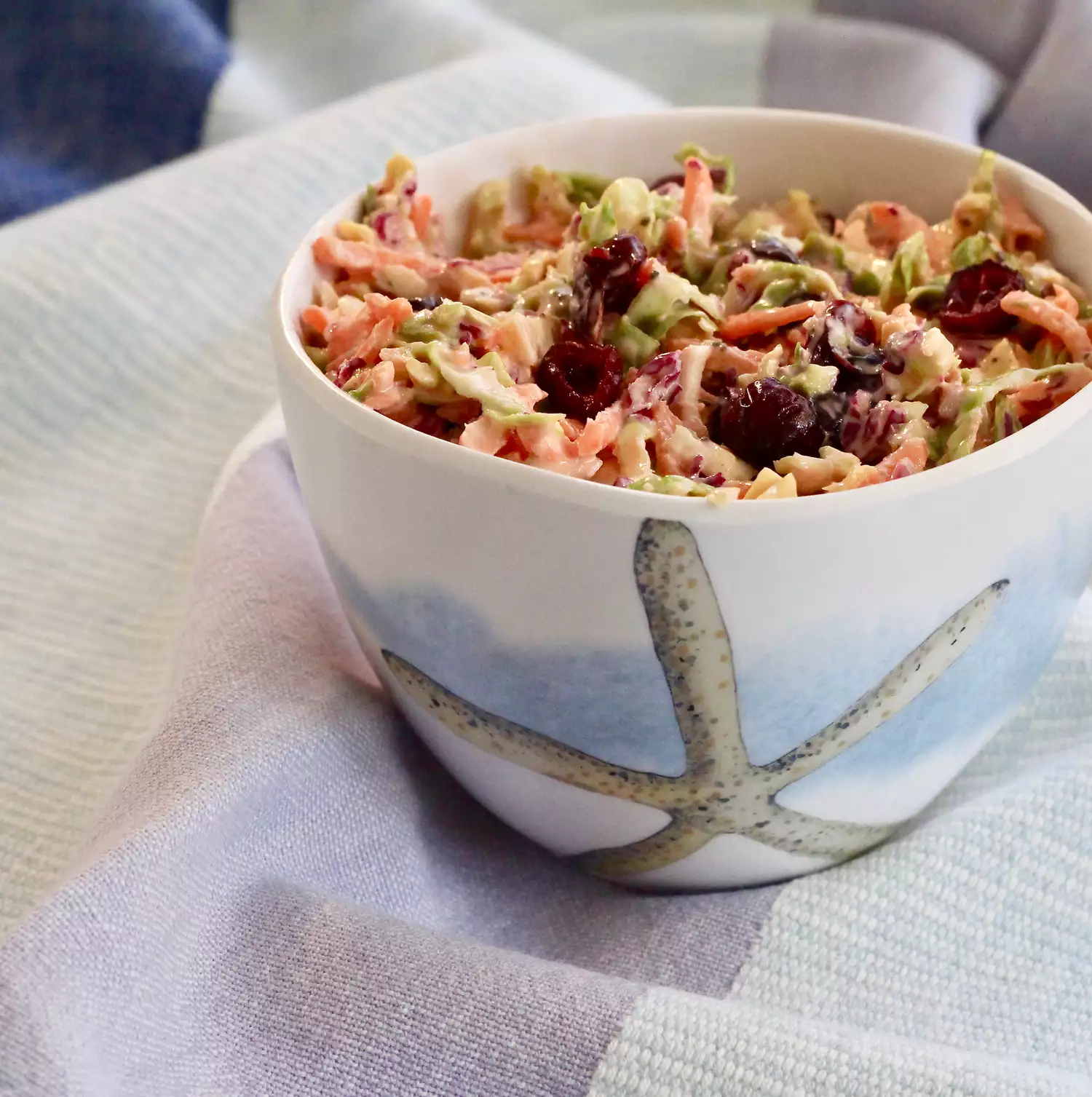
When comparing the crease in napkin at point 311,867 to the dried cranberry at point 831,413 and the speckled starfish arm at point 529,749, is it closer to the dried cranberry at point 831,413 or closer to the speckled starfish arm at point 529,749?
the speckled starfish arm at point 529,749

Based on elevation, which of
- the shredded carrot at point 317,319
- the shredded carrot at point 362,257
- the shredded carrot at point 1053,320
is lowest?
the shredded carrot at point 317,319

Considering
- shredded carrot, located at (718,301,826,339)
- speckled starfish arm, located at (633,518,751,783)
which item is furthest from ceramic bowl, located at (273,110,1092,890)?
shredded carrot, located at (718,301,826,339)

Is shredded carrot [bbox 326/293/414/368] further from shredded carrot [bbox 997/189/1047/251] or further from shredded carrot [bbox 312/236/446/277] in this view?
shredded carrot [bbox 997/189/1047/251]

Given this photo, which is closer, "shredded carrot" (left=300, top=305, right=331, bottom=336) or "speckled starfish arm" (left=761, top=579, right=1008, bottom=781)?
"speckled starfish arm" (left=761, top=579, right=1008, bottom=781)

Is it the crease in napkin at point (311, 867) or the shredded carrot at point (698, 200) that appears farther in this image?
the shredded carrot at point (698, 200)

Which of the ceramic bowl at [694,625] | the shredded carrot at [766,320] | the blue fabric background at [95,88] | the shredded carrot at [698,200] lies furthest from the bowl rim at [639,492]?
the blue fabric background at [95,88]

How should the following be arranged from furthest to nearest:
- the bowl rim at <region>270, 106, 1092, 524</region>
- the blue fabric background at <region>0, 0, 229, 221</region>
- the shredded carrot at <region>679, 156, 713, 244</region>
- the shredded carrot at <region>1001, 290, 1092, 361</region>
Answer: the blue fabric background at <region>0, 0, 229, 221</region>, the shredded carrot at <region>679, 156, 713, 244</region>, the shredded carrot at <region>1001, 290, 1092, 361</region>, the bowl rim at <region>270, 106, 1092, 524</region>

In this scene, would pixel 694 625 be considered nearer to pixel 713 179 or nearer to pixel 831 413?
pixel 831 413

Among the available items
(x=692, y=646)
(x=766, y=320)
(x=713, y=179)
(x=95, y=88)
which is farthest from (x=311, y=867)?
(x=95, y=88)
